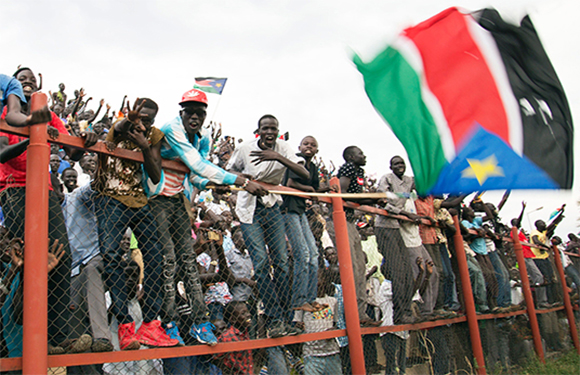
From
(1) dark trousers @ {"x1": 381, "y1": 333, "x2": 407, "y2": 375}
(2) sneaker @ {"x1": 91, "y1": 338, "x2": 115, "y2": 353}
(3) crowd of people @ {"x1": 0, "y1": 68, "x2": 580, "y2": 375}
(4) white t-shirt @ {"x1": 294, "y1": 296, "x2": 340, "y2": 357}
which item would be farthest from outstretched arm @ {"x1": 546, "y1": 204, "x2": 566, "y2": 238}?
(2) sneaker @ {"x1": 91, "y1": 338, "x2": 115, "y2": 353}

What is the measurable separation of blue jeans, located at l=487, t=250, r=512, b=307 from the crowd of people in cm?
184

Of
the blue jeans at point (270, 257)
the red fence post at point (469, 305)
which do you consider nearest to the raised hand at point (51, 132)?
the blue jeans at point (270, 257)

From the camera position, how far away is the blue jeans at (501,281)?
852 cm

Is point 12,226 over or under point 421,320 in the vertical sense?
over

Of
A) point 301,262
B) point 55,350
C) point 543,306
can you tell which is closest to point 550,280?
point 543,306

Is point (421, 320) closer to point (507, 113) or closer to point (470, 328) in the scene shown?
point (470, 328)

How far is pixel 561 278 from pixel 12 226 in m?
10.9

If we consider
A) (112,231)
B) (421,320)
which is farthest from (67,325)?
(421,320)

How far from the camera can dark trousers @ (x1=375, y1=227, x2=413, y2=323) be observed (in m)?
5.71

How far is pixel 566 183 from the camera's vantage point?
3.54m

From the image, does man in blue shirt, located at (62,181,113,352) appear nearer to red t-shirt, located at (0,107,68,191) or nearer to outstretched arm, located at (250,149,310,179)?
red t-shirt, located at (0,107,68,191)

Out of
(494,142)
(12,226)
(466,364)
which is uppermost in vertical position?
(494,142)

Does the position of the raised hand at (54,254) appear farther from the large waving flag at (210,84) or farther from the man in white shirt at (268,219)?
the large waving flag at (210,84)

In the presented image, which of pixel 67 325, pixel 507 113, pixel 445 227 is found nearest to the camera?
pixel 67 325
